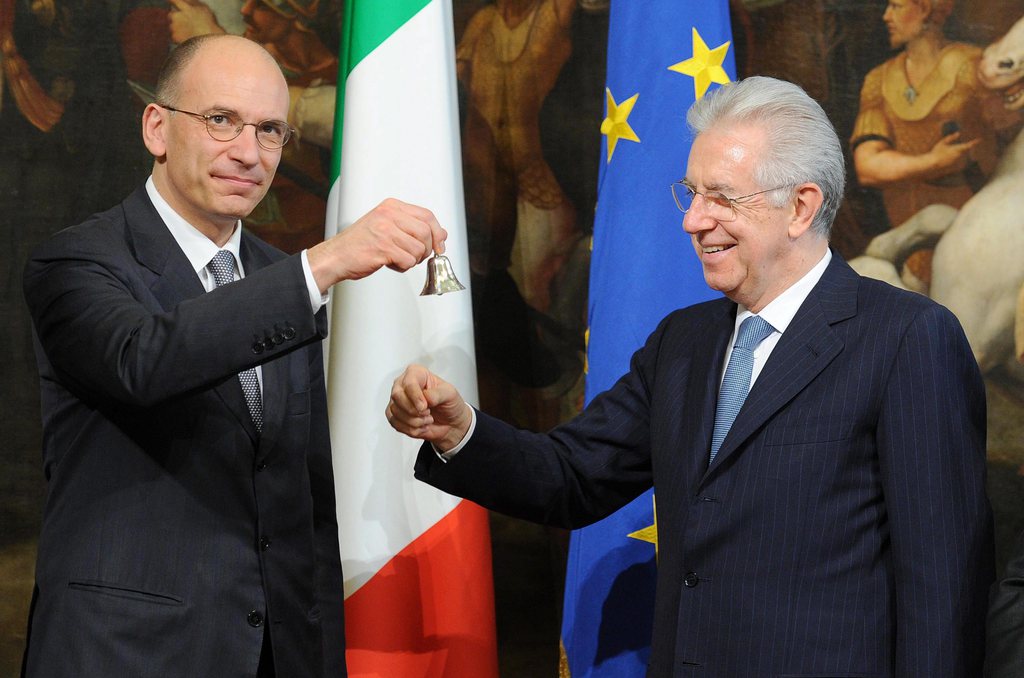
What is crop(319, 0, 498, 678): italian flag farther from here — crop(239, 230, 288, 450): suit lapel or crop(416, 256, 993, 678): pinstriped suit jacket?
crop(416, 256, 993, 678): pinstriped suit jacket

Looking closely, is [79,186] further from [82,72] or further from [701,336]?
[701,336]

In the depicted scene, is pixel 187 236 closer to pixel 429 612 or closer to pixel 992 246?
pixel 429 612

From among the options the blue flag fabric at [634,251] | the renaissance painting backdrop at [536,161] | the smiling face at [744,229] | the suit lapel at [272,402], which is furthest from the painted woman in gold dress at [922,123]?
the suit lapel at [272,402]

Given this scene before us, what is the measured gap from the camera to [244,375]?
7.39 ft

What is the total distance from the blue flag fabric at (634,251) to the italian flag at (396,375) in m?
0.30

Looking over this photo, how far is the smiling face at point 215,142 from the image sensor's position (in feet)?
7.35

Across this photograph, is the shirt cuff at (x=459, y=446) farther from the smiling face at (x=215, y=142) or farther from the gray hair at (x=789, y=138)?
the gray hair at (x=789, y=138)

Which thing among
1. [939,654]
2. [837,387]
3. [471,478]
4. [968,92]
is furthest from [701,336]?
[968,92]

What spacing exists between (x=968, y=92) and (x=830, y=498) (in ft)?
8.12

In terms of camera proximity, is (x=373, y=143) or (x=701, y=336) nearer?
(x=701, y=336)

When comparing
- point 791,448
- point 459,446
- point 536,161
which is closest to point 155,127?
point 459,446

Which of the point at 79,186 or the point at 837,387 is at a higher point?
the point at 79,186

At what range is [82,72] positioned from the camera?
13.4ft

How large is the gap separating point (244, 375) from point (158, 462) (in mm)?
254
